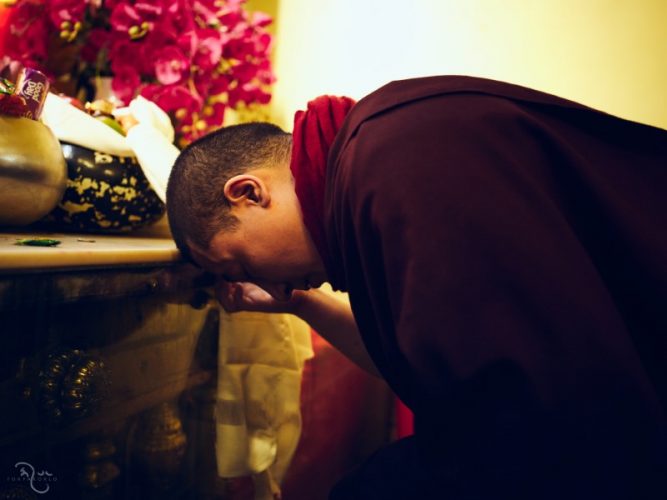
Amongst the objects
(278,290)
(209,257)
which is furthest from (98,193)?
(278,290)

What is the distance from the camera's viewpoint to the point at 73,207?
697 millimetres

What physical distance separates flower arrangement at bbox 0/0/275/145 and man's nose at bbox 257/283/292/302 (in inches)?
18.7

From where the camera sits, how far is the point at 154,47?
0.89 meters

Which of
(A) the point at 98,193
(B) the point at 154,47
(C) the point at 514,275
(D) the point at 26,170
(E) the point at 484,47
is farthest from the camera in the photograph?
(E) the point at 484,47

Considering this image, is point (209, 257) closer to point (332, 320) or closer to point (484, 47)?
point (332, 320)

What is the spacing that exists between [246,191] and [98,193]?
10.5 inches

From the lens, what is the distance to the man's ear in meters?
0.60

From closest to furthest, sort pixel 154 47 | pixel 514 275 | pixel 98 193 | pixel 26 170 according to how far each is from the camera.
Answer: pixel 514 275 → pixel 26 170 → pixel 98 193 → pixel 154 47

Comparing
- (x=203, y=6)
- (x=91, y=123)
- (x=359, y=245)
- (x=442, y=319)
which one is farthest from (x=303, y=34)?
(x=442, y=319)

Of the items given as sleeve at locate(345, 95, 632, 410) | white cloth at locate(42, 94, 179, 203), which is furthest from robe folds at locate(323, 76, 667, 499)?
white cloth at locate(42, 94, 179, 203)

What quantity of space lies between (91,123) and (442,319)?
2.05 ft

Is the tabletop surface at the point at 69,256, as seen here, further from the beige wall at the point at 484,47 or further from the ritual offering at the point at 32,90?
the beige wall at the point at 484,47

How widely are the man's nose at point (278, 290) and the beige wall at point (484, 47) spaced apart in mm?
761

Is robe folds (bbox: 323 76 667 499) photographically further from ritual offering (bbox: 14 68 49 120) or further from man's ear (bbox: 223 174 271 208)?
ritual offering (bbox: 14 68 49 120)
